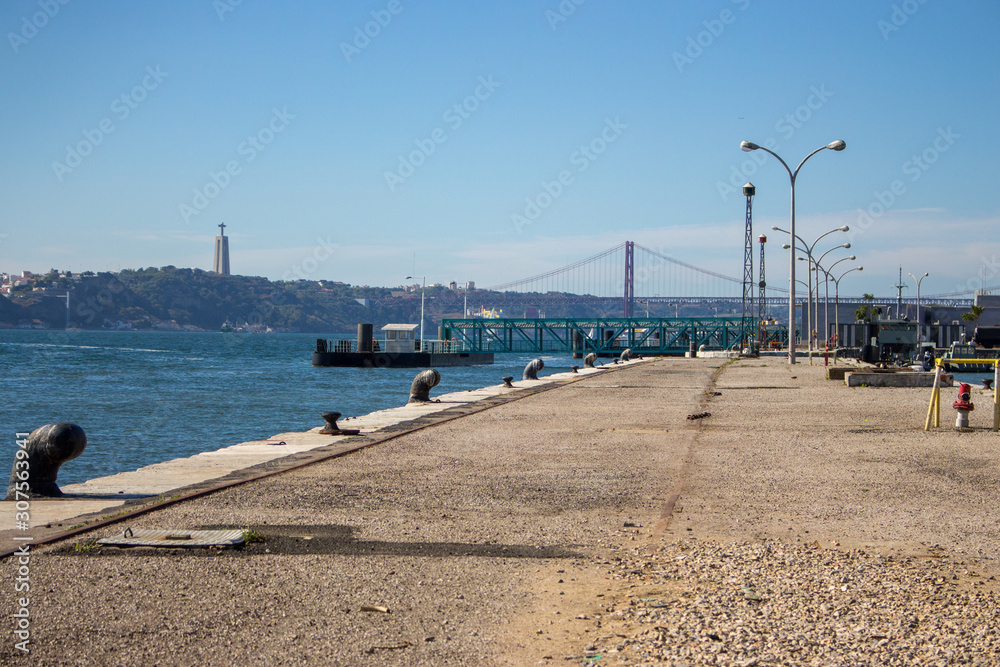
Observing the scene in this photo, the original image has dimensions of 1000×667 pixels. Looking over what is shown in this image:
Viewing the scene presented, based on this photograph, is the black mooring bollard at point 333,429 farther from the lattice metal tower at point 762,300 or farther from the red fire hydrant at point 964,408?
the lattice metal tower at point 762,300

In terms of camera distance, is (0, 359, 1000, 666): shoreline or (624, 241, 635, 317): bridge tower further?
(624, 241, 635, 317): bridge tower

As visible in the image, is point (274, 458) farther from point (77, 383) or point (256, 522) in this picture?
point (77, 383)

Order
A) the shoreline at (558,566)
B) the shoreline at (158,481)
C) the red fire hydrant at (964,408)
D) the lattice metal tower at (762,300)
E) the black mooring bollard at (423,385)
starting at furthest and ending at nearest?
the lattice metal tower at (762,300), the black mooring bollard at (423,385), the red fire hydrant at (964,408), the shoreline at (158,481), the shoreline at (558,566)

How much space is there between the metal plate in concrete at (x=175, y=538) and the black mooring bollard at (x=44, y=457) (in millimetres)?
2306

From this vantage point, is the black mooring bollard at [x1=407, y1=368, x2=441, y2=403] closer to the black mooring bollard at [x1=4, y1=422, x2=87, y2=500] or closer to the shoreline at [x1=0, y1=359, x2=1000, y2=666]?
the shoreline at [x1=0, y1=359, x2=1000, y2=666]

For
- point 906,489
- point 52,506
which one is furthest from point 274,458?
point 906,489

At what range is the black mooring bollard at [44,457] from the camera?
898 cm

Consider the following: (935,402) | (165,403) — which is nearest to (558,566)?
(935,402)

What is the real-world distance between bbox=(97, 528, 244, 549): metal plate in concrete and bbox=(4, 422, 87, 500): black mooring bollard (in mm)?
2306

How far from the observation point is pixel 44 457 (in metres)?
9.05

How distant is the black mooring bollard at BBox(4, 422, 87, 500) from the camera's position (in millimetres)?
8977

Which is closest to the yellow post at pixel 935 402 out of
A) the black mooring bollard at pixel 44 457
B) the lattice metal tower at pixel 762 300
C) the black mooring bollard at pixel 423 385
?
the black mooring bollard at pixel 423 385

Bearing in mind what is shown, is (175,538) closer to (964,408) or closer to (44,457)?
(44,457)

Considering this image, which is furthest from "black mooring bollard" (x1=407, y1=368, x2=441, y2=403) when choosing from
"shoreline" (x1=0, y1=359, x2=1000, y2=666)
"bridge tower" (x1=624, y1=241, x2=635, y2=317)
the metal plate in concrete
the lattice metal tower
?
"bridge tower" (x1=624, y1=241, x2=635, y2=317)
